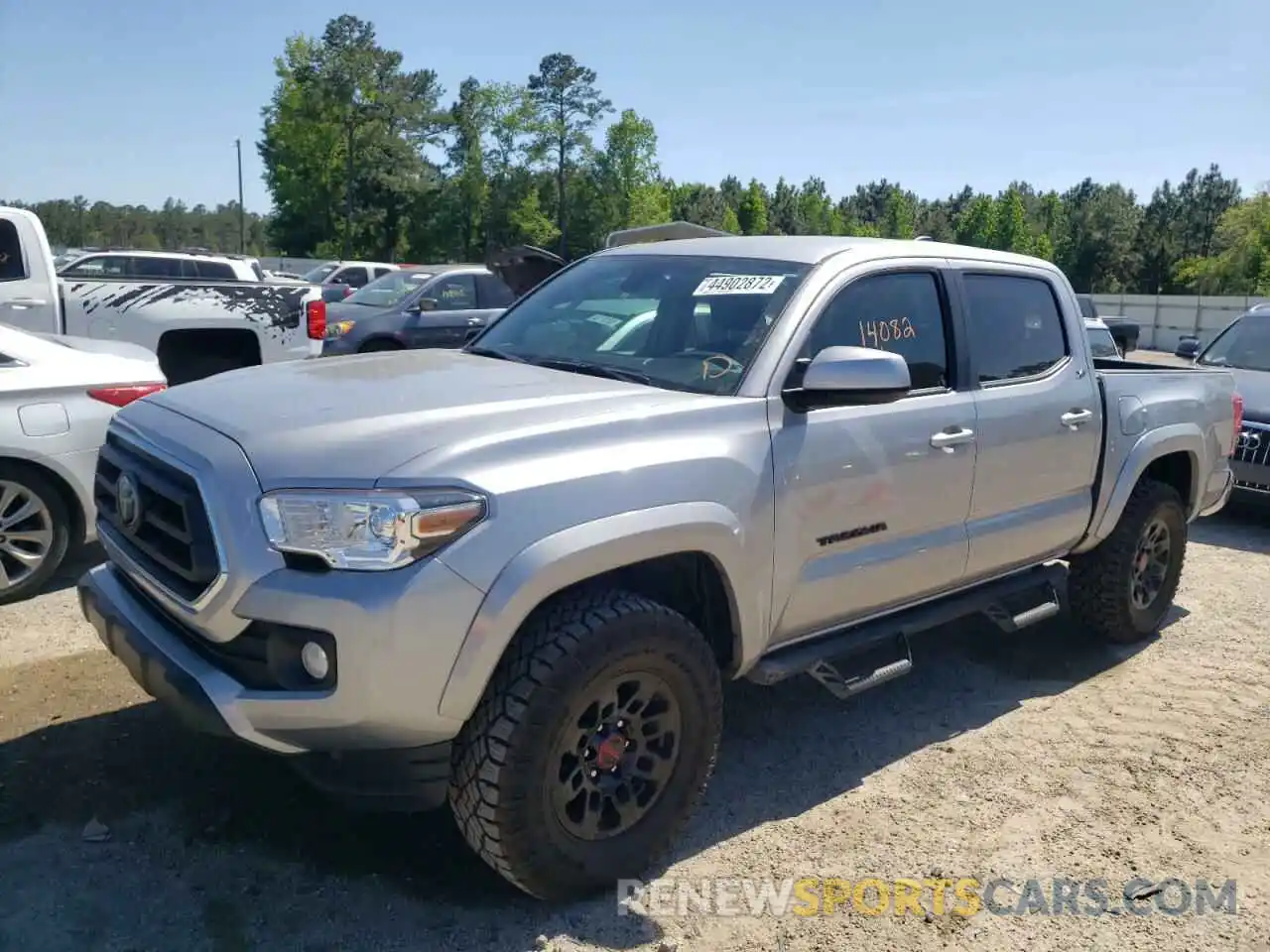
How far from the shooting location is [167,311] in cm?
799

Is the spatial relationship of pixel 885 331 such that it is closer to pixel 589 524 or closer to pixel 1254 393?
pixel 589 524

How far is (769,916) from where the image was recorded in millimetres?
3016

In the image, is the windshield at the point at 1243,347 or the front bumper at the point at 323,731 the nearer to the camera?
the front bumper at the point at 323,731

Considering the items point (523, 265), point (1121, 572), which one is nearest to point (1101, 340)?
point (523, 265)

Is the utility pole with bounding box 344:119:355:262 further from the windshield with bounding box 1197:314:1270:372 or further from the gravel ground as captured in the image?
the gravel ground

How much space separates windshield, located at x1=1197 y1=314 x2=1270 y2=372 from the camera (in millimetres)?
8883

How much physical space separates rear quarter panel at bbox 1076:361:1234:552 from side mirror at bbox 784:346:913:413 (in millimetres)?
2012

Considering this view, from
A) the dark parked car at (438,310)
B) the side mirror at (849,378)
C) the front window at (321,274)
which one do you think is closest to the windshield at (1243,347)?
the dark parked car at (438,310)

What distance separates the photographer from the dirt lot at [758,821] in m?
2.89

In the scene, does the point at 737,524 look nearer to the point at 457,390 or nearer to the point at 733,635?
the point at 733,635

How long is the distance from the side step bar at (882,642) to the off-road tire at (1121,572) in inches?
25.8

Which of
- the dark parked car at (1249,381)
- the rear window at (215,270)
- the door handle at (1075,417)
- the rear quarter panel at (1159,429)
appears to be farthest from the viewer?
the rear window at (215,270)

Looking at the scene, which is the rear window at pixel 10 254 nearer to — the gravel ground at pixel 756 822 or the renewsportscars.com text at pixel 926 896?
the gravel ground at pixel 756 822

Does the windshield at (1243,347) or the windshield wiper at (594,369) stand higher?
the windshield wiper at (594,369)
